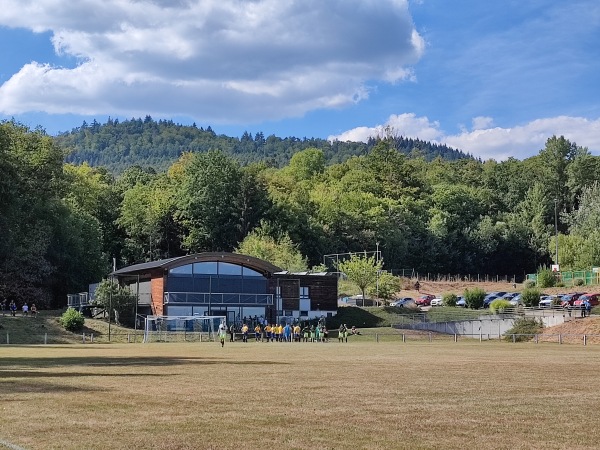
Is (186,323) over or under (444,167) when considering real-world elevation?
under

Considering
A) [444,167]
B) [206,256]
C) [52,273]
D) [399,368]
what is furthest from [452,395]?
[444,167]

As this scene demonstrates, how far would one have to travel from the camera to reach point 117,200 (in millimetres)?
126750

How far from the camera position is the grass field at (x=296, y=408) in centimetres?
1306

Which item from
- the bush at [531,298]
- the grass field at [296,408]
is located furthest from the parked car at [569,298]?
the grass field at [296,408]

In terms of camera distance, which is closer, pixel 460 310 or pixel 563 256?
pixel 460 310

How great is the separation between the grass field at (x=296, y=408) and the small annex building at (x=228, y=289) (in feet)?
164

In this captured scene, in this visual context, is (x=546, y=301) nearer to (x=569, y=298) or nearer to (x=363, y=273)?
(x=569, y=298)

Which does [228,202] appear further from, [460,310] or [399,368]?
[399,368]

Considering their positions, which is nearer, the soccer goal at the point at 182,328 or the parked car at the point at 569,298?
the soccer goal at the point at 182,328

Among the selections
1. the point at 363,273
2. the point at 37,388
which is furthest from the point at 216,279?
the point at 37,388

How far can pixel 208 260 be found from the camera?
8062 centimetres

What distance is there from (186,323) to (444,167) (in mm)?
125008

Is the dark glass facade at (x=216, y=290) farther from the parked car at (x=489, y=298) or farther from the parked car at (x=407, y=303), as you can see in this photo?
the parked car at (x=489, y=298)

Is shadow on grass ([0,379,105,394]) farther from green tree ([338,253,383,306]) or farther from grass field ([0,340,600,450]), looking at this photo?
green tree ([338,253,383,306])
